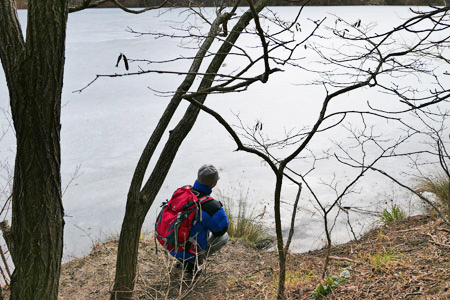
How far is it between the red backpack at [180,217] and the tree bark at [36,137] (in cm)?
97

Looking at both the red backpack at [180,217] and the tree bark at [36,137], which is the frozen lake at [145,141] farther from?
the tree bark at [36,137]

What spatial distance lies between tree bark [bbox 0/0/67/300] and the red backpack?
0.97 m

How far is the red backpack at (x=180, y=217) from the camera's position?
9.96 feet

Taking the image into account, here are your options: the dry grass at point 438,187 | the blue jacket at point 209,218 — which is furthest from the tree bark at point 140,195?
the dry grass at point 438,187

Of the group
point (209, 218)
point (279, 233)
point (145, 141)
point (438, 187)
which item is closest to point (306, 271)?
point (209, 218)

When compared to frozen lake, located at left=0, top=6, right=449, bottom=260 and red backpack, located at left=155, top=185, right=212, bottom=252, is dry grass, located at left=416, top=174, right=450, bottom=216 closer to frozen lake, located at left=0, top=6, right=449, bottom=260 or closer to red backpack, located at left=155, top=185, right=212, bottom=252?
frozen lake, located at left=0, top=6, right=449, bottom=260

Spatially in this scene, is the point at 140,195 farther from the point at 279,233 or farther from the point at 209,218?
the point at 279,233

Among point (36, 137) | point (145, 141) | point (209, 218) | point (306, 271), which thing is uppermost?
point (36, 137)

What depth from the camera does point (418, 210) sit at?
16.0ft

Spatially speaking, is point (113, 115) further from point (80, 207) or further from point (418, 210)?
point (418, 210)

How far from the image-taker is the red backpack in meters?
3.04

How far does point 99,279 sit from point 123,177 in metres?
1.91

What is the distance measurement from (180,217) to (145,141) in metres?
3.55

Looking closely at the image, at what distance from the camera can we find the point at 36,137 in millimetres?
2033
